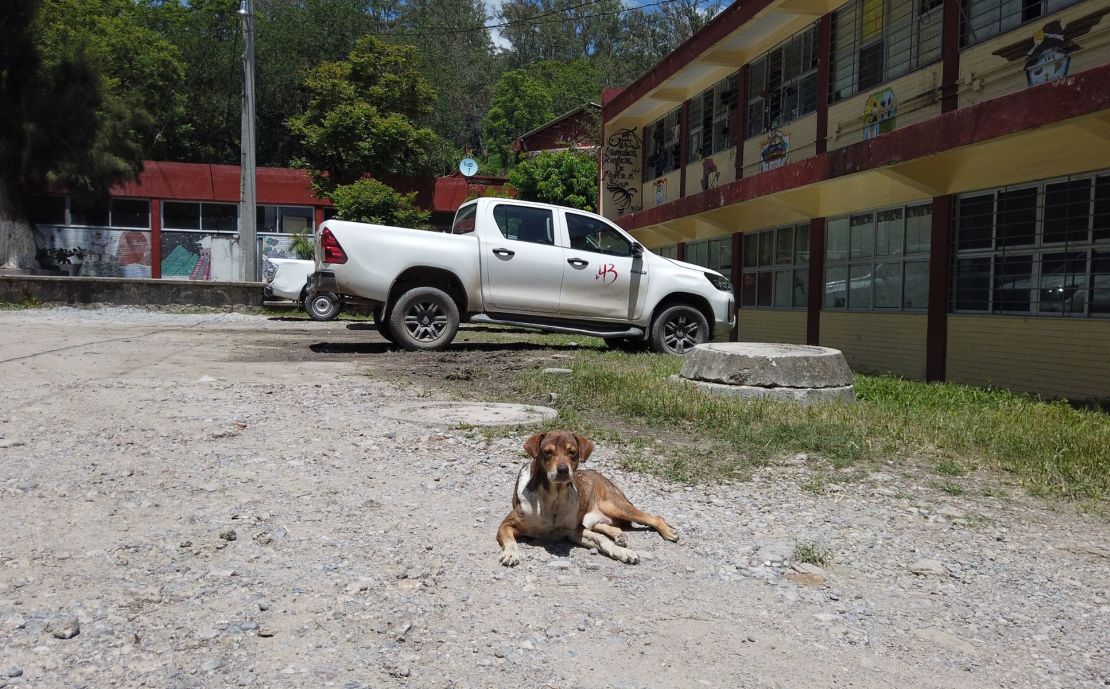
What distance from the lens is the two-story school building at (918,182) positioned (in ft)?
28.7

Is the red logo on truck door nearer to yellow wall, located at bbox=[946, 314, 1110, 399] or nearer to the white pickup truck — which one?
the white pickup truck

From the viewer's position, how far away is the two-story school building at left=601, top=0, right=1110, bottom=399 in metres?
8.76

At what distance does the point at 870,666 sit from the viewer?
2.86 meters

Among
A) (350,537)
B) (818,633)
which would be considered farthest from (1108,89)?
(350,537)

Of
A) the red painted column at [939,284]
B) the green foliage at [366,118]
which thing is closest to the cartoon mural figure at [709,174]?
the red painted column at [939,284]

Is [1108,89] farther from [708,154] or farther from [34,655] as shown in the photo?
[708,154]

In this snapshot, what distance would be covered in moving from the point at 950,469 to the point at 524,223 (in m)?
7.21

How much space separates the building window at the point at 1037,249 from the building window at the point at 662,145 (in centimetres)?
1053

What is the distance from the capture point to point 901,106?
1182 cm

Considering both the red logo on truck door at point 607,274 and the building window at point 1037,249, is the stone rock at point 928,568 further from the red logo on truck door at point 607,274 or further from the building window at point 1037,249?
the red logo on truck door at point 607,274

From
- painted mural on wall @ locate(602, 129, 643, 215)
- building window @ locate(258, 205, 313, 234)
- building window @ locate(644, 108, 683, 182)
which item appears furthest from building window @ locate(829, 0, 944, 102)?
building window @ locate(258, 205, 313, 234)

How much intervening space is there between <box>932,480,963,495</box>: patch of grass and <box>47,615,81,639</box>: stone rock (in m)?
4.46

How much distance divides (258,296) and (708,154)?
1223 cm

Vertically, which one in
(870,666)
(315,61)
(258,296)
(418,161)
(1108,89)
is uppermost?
(315,61)
